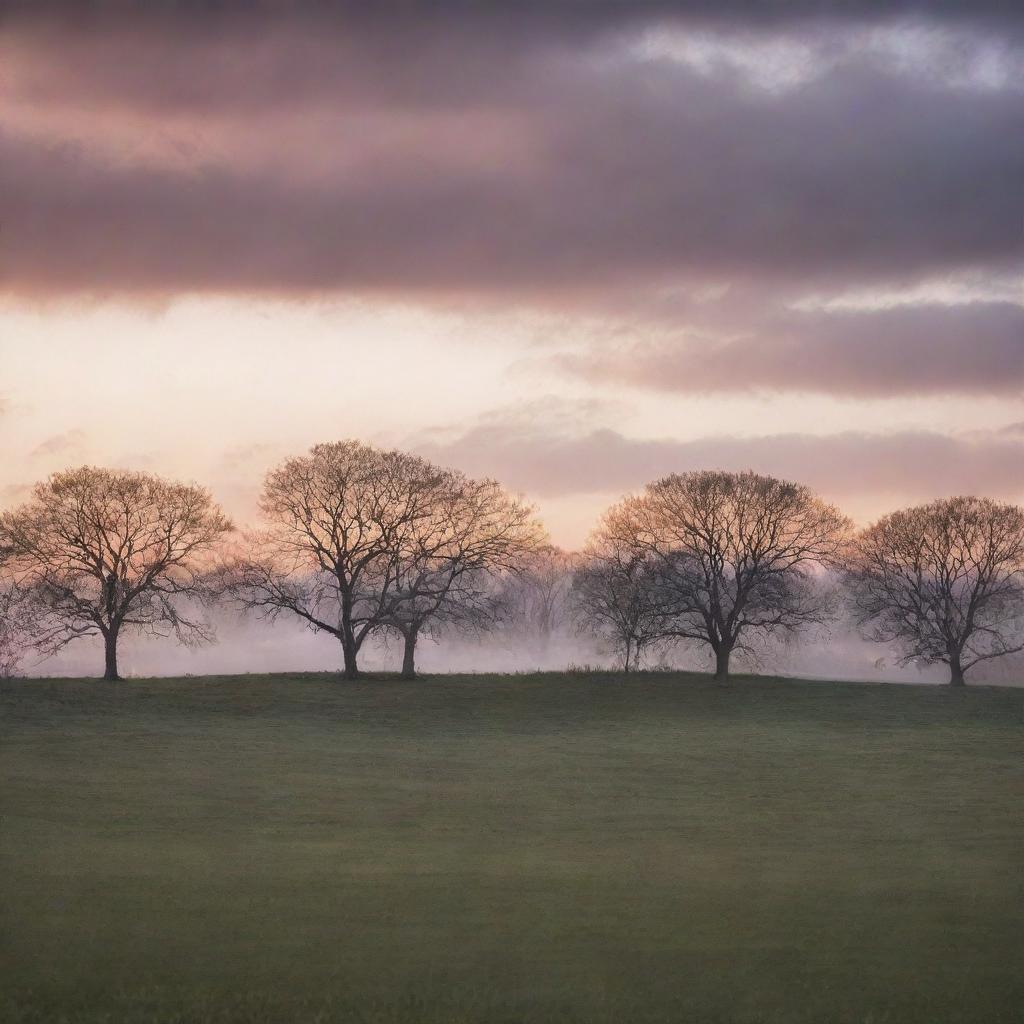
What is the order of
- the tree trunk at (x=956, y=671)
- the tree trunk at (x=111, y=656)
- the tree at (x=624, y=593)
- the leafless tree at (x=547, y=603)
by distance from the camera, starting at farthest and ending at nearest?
the leafless tree at (x=547, y=603) → the tree trunk at (x=956, y=671) → the tree at (x=624, y=593) → the tree trunk at (x=111, y=656)

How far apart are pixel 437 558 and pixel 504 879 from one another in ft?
145

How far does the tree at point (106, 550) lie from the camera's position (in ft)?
200

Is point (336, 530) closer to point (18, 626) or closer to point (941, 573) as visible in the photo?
point (18, 626)

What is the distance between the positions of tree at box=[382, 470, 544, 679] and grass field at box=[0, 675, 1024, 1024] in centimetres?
1754

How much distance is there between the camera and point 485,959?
15.0m

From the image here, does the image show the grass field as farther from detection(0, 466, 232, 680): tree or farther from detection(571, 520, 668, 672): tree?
detection(571, 520, 668, 672): tree

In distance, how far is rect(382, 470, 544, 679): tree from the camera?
62312mm

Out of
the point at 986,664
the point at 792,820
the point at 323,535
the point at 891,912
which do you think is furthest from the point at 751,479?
the point at 986,664

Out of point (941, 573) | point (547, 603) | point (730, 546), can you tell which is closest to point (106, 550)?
point (730, 546)

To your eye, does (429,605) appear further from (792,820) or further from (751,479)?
(792,820)

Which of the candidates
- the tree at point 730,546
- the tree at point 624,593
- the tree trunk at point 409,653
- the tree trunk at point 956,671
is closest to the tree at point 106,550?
the tree trunk at point 409,653

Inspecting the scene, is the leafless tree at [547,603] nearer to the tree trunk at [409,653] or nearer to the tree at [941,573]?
the tree at [941,573]

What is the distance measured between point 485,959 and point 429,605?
158 feet

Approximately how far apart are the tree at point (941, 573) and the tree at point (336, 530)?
26971 millimetres
